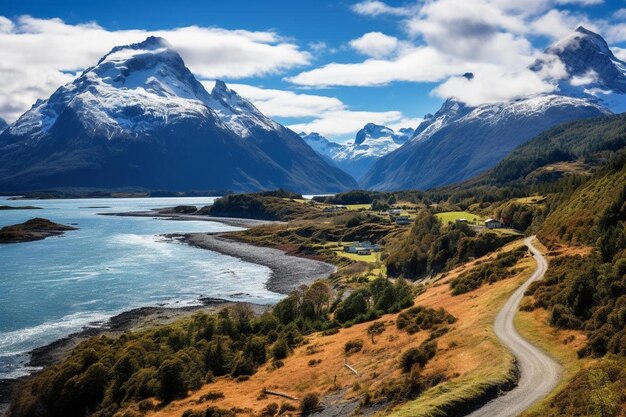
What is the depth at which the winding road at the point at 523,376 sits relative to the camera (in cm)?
3083

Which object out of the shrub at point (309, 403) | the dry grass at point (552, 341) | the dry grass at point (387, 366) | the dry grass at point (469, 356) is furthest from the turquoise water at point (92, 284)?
the dry grass at point (552, 341)

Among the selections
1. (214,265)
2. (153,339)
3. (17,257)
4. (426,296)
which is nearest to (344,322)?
(426,296)

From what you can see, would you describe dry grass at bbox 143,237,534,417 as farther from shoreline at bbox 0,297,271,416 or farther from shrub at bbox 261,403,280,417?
shoreline at bbox 0,297,271,416

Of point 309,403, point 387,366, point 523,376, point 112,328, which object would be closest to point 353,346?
point 387,366

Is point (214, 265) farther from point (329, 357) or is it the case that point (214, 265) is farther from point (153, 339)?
point (329, 357)

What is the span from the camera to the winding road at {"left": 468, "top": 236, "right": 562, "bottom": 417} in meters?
30.8

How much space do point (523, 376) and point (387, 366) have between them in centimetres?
1304

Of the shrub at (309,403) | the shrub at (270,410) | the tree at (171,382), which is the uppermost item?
the shrub at (309,403)

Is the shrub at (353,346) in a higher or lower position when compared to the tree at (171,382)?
higher

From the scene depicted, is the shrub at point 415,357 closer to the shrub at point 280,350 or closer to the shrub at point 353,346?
the shrub at point 353,346

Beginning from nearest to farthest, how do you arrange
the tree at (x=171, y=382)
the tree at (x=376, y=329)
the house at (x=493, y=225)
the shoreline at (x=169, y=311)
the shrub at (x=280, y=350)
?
the tree at (x=171, y=382) < the tree at (x=376, y=329) < the shrub at (x=280, y=350) < the shoreline at (x=169, y=311) < the house at (x=493, y=225)

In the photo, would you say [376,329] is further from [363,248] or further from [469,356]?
[363,248]

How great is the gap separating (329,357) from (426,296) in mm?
29275

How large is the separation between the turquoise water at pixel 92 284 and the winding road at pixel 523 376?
5725 centimetres
